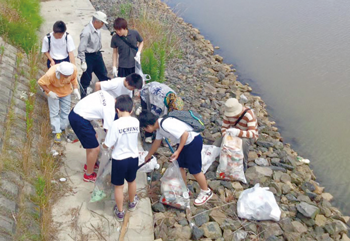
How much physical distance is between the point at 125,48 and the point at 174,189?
2.43 meters

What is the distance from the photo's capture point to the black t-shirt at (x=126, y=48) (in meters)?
5.20

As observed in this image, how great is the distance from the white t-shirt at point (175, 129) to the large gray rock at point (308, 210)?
5.89 feet

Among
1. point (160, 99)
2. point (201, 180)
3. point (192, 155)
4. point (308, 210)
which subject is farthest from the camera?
point (160, 99)

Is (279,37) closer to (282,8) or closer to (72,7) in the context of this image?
(282,8)

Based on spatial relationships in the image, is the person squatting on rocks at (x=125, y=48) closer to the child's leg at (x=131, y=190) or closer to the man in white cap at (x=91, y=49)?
the man in white cap at (x=91, y=49)

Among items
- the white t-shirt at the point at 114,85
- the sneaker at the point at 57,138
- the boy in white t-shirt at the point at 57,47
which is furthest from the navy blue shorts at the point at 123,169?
the boy in white t-shirt at the point at 57,47

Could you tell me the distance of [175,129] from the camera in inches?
139

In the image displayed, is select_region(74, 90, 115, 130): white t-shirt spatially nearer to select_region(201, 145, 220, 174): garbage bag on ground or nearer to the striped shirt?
select_region(201, 145, 220, 174): garbage bag on ground

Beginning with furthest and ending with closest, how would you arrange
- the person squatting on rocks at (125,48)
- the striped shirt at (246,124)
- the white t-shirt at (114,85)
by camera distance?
the person squatting on rocks at (125,48)
the striped shirt at (246,124)
the white t-shirt at (114,85)

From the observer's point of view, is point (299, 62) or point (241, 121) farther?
point (299, 62)

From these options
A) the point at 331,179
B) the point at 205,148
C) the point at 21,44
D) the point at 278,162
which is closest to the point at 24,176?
the point at 205,148

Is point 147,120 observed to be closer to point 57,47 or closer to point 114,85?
Result: point 114,85

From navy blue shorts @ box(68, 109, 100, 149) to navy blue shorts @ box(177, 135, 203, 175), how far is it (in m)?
1.02

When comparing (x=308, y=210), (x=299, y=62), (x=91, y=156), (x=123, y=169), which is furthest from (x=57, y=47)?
(x=299, y=62)
